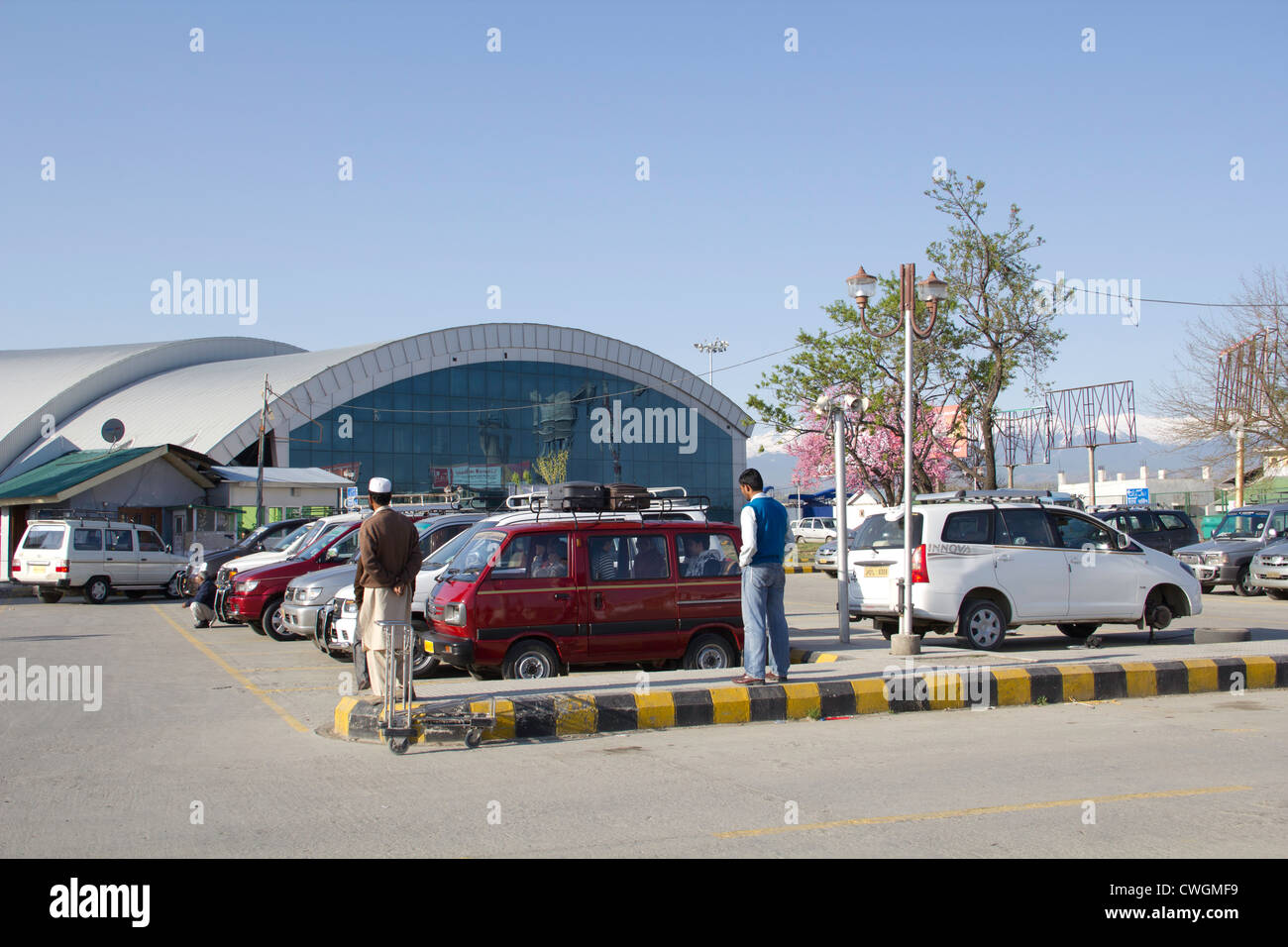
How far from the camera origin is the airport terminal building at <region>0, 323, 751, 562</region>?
50750mm

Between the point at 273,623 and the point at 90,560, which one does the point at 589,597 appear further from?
the point at 90,560

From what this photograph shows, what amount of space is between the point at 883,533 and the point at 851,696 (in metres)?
4.34

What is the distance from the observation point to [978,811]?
20.3ft

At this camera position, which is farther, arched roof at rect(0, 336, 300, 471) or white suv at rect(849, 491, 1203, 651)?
arched roof at rect(0, 336, 300, 471)

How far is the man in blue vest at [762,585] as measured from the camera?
980 cm

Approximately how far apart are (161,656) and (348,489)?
94.0 feet

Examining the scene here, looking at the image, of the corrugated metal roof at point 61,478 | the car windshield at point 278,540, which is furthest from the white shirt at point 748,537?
the corrugated metal roof at point 61,478

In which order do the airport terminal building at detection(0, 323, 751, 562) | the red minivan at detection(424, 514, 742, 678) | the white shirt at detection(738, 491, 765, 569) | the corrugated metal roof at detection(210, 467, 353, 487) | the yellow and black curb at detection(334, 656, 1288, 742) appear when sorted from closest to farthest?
the yellow and black curb at detection(334, 656, 1288, 742) → the white shirt at detection(738, 491, 765, 569) → the red minivan at detection(424, 514, 742, 678) → the corrugated metal roof at detection(210, 467, 353, 487) → the airport terminal building at detection(0, 323, 751, 562)

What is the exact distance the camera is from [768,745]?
8.34 m

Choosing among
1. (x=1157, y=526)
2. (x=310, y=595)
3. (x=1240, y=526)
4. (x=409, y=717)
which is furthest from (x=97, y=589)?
(x=1240, y=526)

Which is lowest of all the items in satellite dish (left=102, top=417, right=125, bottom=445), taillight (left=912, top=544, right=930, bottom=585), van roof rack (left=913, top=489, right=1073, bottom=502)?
taillight (left=912, top=544, right=930, bottom=585)

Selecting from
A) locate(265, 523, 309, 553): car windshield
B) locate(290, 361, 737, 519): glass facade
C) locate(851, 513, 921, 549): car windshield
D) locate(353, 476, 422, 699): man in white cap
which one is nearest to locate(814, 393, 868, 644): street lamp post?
locate(851, 513, 921, 549): car windshield

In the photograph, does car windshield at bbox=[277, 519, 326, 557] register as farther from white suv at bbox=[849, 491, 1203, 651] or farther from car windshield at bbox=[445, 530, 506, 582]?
white suv at bbox=[849, 491, 1203, 651]

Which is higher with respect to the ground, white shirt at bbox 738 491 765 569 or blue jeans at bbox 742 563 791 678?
white shirt at bbox 738 491 765 569
